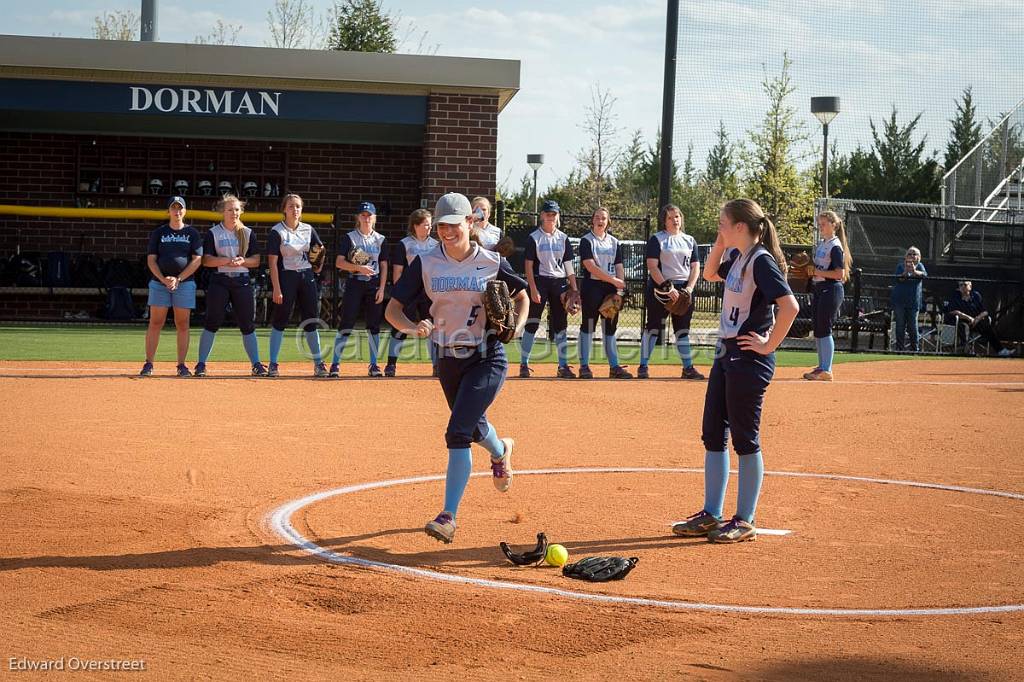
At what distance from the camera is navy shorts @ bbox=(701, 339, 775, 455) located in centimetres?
686

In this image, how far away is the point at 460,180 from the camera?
23938 mm

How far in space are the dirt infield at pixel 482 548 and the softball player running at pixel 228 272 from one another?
7.54 feet

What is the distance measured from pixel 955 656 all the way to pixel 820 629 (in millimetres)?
602

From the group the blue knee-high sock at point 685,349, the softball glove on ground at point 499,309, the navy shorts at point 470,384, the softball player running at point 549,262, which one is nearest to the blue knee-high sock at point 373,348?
the softball player running at point 549,262

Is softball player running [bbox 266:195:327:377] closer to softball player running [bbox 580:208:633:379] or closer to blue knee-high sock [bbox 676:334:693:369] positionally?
softball player running [bbox 580:208:633:379]

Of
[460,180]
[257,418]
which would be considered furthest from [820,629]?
[460,180]

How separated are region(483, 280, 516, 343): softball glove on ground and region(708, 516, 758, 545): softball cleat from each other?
67.7 inches

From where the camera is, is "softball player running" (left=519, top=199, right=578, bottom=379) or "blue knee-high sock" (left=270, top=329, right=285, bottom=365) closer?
"blue knee-high sock" (left=270, top=329, right=285, bottom=365)

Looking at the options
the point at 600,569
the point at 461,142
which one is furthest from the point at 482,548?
the point at 461,142

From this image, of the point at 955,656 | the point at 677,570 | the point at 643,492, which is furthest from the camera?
the point at 643,492

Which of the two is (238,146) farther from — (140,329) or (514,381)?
(514,381)

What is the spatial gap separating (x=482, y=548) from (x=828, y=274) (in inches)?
394

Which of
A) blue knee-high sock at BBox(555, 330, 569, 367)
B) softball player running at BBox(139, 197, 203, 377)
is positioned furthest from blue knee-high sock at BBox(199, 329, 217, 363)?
blue knee-high sock at BBox(555, 330, 569, 367)

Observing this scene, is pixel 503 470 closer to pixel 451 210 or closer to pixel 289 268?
pixel 451 210
